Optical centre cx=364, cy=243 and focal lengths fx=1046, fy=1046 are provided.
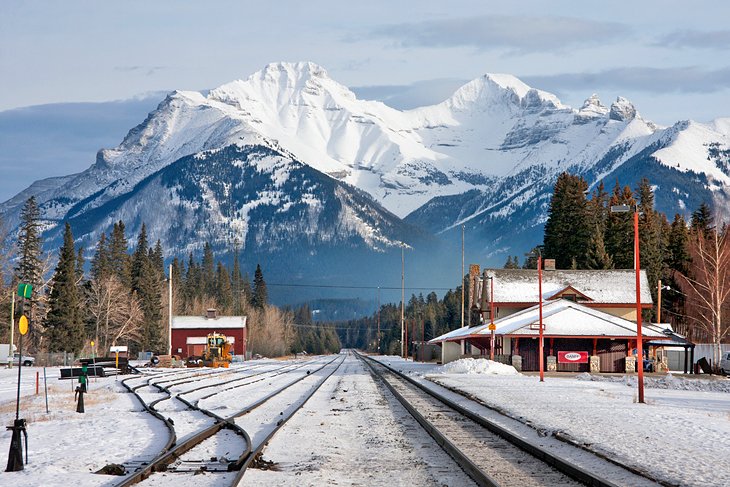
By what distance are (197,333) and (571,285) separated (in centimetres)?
6698

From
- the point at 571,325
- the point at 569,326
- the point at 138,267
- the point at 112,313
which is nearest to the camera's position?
the point at 569,326

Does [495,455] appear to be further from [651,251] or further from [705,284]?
[651,251]

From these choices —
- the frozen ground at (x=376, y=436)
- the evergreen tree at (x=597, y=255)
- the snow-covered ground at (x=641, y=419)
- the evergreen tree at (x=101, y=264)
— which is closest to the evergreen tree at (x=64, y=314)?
the evergreen tree at (x=101, y=264)

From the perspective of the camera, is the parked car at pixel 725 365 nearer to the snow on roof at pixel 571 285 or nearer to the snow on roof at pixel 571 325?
the snow on roof at pixel 571 325

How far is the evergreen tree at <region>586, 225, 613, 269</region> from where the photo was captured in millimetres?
110312

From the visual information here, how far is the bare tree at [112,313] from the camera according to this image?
112 meters

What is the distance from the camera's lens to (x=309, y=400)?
120 ft

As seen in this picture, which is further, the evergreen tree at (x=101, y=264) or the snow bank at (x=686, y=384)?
the evergreen tree at (x=101, y=264)

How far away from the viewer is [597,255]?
363 ft

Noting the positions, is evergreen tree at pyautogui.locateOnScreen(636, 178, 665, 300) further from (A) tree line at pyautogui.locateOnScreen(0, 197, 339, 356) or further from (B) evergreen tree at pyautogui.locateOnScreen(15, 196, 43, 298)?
(B) evergreen tree at pyautogui.locateOnScreen(15, 196, 43, 298)

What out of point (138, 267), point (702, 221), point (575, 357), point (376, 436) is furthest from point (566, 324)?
point (138, 267)

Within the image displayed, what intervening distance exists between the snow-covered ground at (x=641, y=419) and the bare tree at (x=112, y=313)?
66765mm

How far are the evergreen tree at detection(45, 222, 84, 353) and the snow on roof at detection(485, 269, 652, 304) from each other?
3864 centimetres

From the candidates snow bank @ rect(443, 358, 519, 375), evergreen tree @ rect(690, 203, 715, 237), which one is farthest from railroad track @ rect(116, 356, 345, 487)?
evergreen tree @ rect(690, 203, 715, 237)
